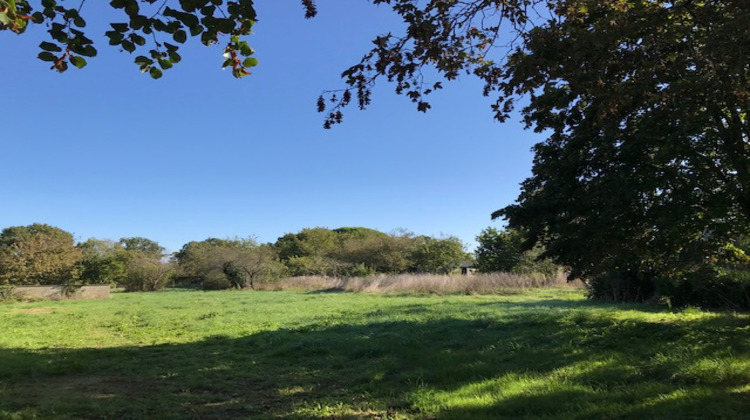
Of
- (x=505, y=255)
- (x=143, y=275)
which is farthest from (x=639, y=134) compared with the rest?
(x=143, y=275)

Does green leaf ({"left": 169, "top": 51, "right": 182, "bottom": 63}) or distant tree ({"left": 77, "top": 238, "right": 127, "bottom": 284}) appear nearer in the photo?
green leaf ({"left": 169, "top": 51, "right": 182, "bottom": 63})

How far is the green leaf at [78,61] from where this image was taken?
340cm

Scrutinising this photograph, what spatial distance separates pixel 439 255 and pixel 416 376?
39716 mm

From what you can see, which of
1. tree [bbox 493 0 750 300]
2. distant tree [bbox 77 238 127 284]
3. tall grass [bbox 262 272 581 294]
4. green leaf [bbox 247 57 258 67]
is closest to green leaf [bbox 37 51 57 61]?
green leaf [bbox 247 57 258 67]

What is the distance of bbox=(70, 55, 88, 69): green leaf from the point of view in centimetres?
340

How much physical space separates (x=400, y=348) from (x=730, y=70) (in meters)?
6.57

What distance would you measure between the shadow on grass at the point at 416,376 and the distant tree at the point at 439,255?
35212 millimetres

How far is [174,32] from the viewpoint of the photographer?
3.55 metres

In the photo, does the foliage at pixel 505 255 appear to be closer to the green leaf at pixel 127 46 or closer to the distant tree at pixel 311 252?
the distant tree at pixel 311 252

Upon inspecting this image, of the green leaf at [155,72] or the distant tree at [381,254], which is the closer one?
the green leaf at [155,72]

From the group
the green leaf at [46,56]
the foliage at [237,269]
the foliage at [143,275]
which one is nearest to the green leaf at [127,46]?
the green leaf at [46,56]

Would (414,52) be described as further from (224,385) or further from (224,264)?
(224,264)

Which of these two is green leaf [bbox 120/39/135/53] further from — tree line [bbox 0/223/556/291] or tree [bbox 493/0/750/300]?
tree line [bbox 0/223/556/291]

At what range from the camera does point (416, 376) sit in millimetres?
6504
